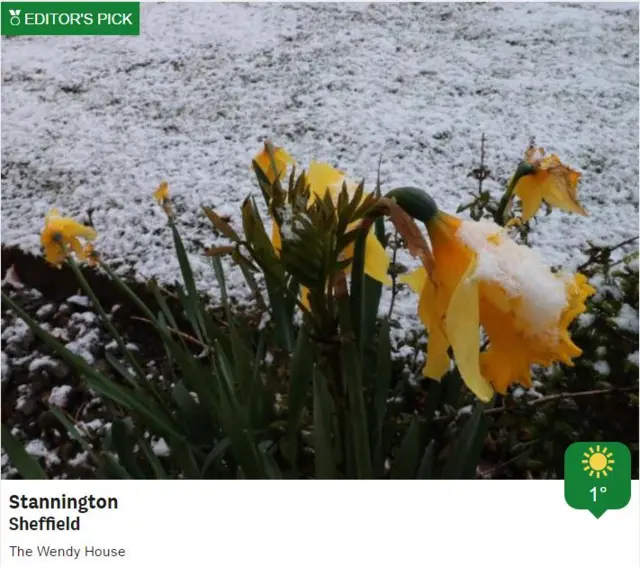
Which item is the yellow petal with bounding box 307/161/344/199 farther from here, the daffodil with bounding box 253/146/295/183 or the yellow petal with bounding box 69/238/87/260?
the yellow petal with bounding box 69/238/87/260

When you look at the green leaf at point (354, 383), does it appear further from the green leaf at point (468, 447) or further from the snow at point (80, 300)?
the snow at point (80, 300)

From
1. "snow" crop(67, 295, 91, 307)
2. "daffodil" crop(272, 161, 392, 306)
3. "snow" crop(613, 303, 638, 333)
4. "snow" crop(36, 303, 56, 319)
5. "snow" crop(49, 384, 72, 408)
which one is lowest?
"snow" crop(49, 384, 72, 408)

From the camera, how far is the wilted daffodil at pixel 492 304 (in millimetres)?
441

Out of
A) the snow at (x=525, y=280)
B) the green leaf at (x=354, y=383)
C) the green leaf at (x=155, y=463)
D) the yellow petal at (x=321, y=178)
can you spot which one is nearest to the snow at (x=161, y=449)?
the green leaf at (x=155, y=463)

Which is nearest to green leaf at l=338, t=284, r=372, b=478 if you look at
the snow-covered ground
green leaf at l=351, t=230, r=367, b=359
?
green leaf at l=351, t=230, r=367, b=359

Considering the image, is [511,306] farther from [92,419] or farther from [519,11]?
[519,11]

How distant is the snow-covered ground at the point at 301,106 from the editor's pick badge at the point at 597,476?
17.8 inches

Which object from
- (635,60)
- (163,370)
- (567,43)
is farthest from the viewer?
(567,43)

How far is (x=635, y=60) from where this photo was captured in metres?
1.21

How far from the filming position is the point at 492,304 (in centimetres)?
45

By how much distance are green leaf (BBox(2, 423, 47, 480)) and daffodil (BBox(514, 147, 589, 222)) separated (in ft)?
1.67

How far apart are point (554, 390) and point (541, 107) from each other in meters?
0.65

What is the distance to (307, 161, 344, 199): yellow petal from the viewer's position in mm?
580
